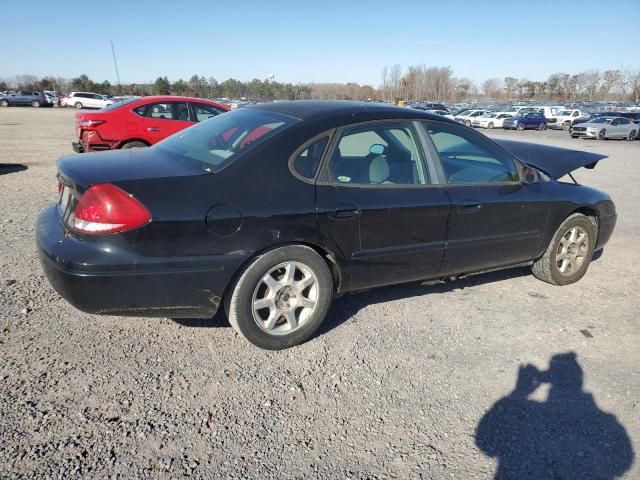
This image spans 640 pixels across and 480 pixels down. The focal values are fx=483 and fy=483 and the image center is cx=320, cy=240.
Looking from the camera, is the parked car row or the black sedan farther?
the parked car row

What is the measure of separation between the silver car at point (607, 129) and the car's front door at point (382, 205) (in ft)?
97.8

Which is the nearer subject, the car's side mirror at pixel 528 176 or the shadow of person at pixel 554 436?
the shadow of person at pixel 554 436

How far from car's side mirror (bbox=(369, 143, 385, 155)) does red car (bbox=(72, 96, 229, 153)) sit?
20.3 ft

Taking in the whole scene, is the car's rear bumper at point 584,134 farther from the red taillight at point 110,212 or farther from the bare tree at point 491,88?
the bare tree at point 491,88

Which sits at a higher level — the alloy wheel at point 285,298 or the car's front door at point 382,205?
the car's front door at point 382,205

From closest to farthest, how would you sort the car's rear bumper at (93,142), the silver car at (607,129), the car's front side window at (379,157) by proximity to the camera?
1. the car's front side window at (379,157)
2. the car's rear bumper at (93,142)
3. the silver car at (607,129)

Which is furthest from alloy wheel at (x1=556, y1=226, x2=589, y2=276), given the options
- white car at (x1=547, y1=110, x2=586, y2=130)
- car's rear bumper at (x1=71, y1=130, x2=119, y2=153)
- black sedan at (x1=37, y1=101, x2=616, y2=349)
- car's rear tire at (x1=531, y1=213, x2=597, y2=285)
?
white car at (x1=547, y1=110, x2=586, y2=130)

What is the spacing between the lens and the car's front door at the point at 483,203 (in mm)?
3666

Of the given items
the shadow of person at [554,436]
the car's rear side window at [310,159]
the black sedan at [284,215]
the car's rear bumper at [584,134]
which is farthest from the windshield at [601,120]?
the car's rear side window at [310,159]

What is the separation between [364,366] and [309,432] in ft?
2.33

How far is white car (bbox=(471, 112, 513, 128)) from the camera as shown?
36719 mm

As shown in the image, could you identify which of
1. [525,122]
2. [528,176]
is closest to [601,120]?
[525,122]

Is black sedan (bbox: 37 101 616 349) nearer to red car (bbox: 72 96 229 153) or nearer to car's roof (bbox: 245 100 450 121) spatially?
car's roof (bbox: 245 100 450 121)

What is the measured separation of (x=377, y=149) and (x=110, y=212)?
1.91 meters
